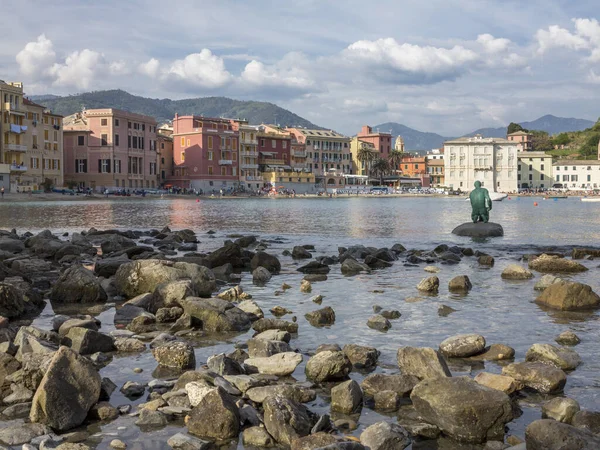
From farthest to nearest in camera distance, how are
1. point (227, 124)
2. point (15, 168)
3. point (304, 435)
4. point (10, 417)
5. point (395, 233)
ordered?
point (227, 124) → point (15, 168) → point (395, 233) → point (10, 417) → point (304, 435)

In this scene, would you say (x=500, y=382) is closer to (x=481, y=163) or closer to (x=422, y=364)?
(x=422, y=364)

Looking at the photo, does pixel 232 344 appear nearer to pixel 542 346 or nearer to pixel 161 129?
pixel 542 346

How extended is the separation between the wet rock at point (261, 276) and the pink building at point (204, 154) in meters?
101

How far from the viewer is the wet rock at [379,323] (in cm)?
1124

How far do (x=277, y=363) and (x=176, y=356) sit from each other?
1.41m

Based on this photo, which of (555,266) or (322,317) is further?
(555,266)

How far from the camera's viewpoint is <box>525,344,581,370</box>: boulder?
8.77 metres

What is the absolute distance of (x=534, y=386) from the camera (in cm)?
784

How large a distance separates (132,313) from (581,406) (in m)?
7.81

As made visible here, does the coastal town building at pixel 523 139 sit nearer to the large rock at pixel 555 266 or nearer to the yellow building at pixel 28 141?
the yellow building at pixel 28 141

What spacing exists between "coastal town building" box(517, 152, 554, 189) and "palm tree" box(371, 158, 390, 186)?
37.8 metres

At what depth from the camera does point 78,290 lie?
1359cm

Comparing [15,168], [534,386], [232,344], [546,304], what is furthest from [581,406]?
[15,168]

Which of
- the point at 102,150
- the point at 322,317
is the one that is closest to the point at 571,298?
the point at 322,317
